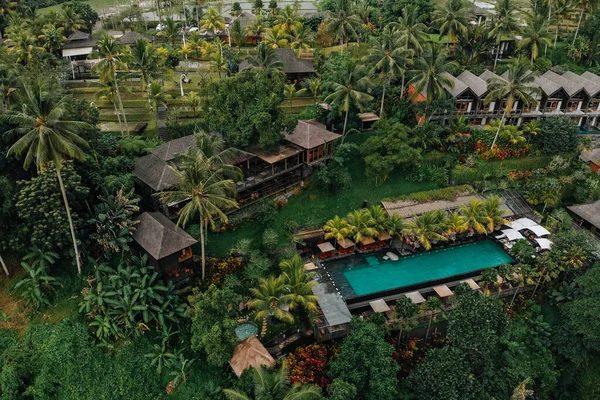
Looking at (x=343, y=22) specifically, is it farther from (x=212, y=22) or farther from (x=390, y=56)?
(x=212, y=22)

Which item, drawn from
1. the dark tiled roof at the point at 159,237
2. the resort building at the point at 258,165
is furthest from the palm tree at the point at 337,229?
the dark tiled roof at the point at 159,237

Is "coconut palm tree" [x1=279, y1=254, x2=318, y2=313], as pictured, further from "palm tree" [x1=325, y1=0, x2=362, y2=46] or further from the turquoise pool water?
"palm tree" [x1=325, y1=0, x2=362, y2=46]

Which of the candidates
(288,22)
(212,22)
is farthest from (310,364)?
(288,22)

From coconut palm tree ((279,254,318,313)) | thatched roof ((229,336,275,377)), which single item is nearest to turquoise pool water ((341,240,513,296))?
coconut palm tree ((279,254,318,313))

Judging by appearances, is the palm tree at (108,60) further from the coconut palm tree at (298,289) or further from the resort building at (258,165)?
the coconut palm tree at (298,289)

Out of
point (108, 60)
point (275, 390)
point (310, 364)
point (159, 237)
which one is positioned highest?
point (108, 60)

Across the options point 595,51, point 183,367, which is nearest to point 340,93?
point 183,367

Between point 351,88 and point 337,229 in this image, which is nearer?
point 337,229

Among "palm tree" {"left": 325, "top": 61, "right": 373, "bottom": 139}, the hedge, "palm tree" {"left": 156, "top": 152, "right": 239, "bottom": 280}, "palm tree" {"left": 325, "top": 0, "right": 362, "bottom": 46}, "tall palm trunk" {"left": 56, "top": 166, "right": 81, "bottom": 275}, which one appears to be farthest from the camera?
"palm tree" {"left": 325, "top": 0, "right": 362, "bottom": 46}
